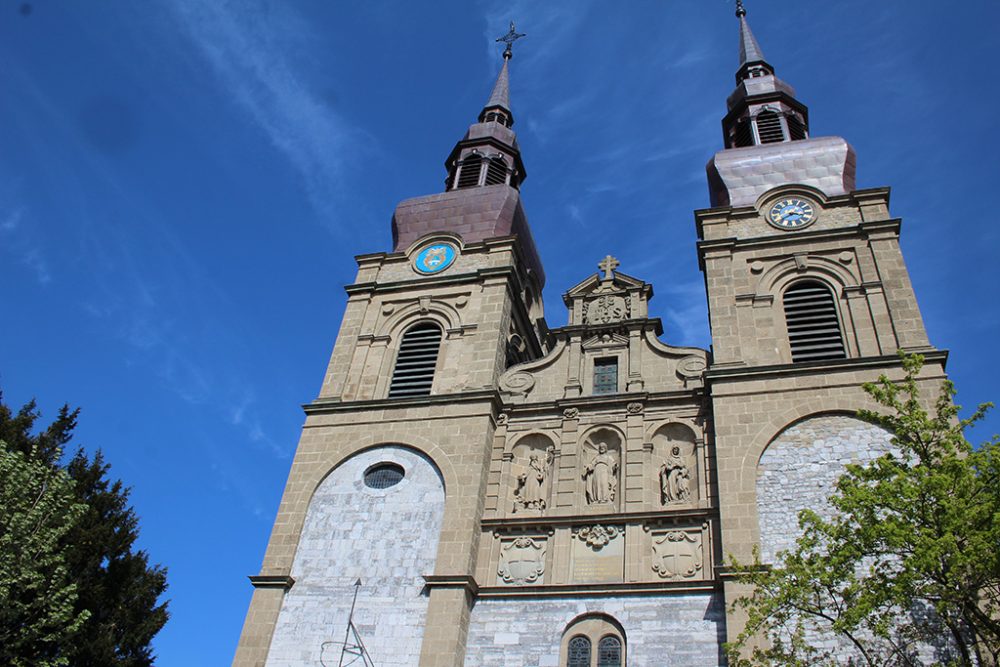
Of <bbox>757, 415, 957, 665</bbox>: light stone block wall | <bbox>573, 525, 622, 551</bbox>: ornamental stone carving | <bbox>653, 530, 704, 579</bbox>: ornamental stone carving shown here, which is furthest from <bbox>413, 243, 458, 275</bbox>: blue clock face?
<bbox>757, 415, 957, 665</bbox>: light stone block wall

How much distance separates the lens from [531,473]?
1933 centimetres

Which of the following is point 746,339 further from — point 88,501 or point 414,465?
point 88,501

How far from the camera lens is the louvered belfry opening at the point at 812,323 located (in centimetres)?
1984

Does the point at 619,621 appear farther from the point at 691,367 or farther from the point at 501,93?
the point at 501,93

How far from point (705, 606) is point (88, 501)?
12.7 metres

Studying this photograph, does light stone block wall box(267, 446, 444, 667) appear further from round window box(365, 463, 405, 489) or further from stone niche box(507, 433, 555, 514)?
stone niche box(507, 433, 555, 514)

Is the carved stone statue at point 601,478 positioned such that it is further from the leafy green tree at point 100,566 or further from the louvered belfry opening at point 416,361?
the leafy green tree at point 100,566

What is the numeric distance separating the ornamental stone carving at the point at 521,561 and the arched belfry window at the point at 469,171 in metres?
14.7

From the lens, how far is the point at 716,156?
25.9 m

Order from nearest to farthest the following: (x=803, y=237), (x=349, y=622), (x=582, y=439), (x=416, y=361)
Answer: (x=349, y=622) < (x=582, y=439) < (x=803, y=237) < (x=416, y=361)

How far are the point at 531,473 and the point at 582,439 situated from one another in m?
1.37

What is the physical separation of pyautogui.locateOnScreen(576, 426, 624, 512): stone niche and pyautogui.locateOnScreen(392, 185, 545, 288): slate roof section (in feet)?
26.3

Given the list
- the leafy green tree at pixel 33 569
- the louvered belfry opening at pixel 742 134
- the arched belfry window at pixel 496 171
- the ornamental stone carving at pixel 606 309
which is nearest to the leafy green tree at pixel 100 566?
the leafy green tree at pixel 33 569

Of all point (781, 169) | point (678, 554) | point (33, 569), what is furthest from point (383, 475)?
point (781, 169)
